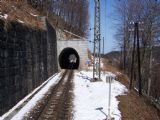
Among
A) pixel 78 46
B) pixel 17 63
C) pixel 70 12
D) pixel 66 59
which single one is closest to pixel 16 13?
pixel 17 63

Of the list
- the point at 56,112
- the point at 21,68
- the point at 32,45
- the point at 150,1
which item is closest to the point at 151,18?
the point at 150,1

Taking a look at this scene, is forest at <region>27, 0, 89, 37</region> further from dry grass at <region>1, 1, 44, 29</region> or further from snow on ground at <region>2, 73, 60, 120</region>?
snow on ground at <region>2, 73, 60, 120</region>

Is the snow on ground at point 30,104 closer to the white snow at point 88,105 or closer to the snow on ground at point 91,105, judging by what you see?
the white snow at point 88,105

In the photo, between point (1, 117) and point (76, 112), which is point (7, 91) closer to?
point (1, 117)

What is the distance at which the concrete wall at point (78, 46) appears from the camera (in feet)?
153

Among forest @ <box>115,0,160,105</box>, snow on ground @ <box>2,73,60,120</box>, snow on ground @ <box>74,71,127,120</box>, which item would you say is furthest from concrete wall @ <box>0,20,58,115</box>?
forest @ <box>115,0,160,105</box>

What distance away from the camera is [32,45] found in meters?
25.0

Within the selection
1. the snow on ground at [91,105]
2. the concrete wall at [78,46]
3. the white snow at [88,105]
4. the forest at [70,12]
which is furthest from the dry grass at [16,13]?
the forest at [70,12]

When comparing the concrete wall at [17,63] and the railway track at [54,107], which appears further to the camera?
the concrete wall at [17,63]

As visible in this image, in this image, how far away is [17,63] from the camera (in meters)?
19.2

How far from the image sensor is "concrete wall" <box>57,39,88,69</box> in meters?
46.8

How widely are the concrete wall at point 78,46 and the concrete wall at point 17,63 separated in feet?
62.5

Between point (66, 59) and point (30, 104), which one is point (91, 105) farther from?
point (66, 59)

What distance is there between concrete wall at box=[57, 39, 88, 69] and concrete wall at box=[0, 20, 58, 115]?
1906 centimetres
